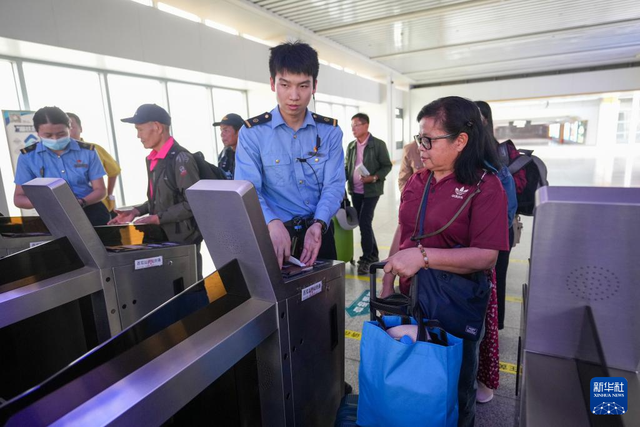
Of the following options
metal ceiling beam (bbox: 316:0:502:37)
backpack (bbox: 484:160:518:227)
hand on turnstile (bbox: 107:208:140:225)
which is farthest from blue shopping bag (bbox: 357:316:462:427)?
metal ceiling beam (bbox: 316:0:502:37)

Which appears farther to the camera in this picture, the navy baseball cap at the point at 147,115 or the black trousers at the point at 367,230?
the black trousers at the point at 367,230

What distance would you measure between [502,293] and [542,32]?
9.82 m

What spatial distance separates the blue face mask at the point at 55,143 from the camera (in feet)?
9.32

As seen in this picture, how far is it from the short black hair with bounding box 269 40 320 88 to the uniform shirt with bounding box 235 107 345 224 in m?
0.23

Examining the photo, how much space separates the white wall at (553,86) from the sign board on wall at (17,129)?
590 inches

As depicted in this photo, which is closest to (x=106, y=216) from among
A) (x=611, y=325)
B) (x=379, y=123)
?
(x=611, y=325)

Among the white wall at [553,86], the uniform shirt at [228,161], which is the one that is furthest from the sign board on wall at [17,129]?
the white wall at [553,86]

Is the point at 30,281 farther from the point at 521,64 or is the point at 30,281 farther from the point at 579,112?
the point at 579,112

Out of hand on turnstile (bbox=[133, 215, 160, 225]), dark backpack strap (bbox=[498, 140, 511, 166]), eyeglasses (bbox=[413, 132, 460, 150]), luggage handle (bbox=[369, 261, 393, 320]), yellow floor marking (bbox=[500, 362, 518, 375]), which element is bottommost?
yellow floor marking (bbox=[500, 362, 518, 375])

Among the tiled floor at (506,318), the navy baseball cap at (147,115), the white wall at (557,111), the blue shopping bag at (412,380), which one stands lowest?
the tiled floor at (506,318)

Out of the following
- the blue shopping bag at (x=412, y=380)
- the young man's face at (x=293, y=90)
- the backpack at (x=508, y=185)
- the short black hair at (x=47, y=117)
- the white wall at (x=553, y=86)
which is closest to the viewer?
the blue shopping bag at (x=412, y=380)

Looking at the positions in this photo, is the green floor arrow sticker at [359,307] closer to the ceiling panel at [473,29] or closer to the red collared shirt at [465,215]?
the red collared shirt at [465,215]

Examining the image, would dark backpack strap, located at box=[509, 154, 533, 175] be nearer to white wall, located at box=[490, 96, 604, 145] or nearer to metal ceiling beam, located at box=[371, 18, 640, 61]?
metal ceiling beam, located at box=[371, 18, 640, 61]

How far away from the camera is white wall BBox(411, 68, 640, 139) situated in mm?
14641
